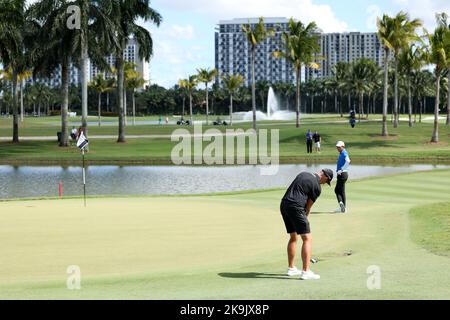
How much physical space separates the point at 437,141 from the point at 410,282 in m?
60.7

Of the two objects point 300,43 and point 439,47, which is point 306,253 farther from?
point 300,43

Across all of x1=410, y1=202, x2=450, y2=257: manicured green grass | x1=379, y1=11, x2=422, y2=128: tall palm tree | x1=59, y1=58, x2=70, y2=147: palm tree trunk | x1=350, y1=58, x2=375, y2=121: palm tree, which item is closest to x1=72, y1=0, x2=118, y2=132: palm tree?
x1=59, y1=58, x2=70, y2=147: palm tree trunk

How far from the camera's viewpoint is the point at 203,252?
52.0 ft

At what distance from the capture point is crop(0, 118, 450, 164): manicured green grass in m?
56.4

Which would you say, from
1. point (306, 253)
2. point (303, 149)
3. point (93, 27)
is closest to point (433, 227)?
point (306, 253)

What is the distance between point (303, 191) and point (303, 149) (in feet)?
179

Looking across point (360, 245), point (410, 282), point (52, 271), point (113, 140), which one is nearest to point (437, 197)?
point (360, 245)

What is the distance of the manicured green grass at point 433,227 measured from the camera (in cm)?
1622

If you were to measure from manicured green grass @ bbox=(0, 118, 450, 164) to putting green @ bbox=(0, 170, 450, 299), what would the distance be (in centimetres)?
2991

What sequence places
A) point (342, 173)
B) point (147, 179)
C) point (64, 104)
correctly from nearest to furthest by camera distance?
point (342, 173) → point (147, 179) → point (64, 104)

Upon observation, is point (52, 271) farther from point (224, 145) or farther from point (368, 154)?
point (224, 145)

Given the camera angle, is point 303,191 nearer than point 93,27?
Yes
